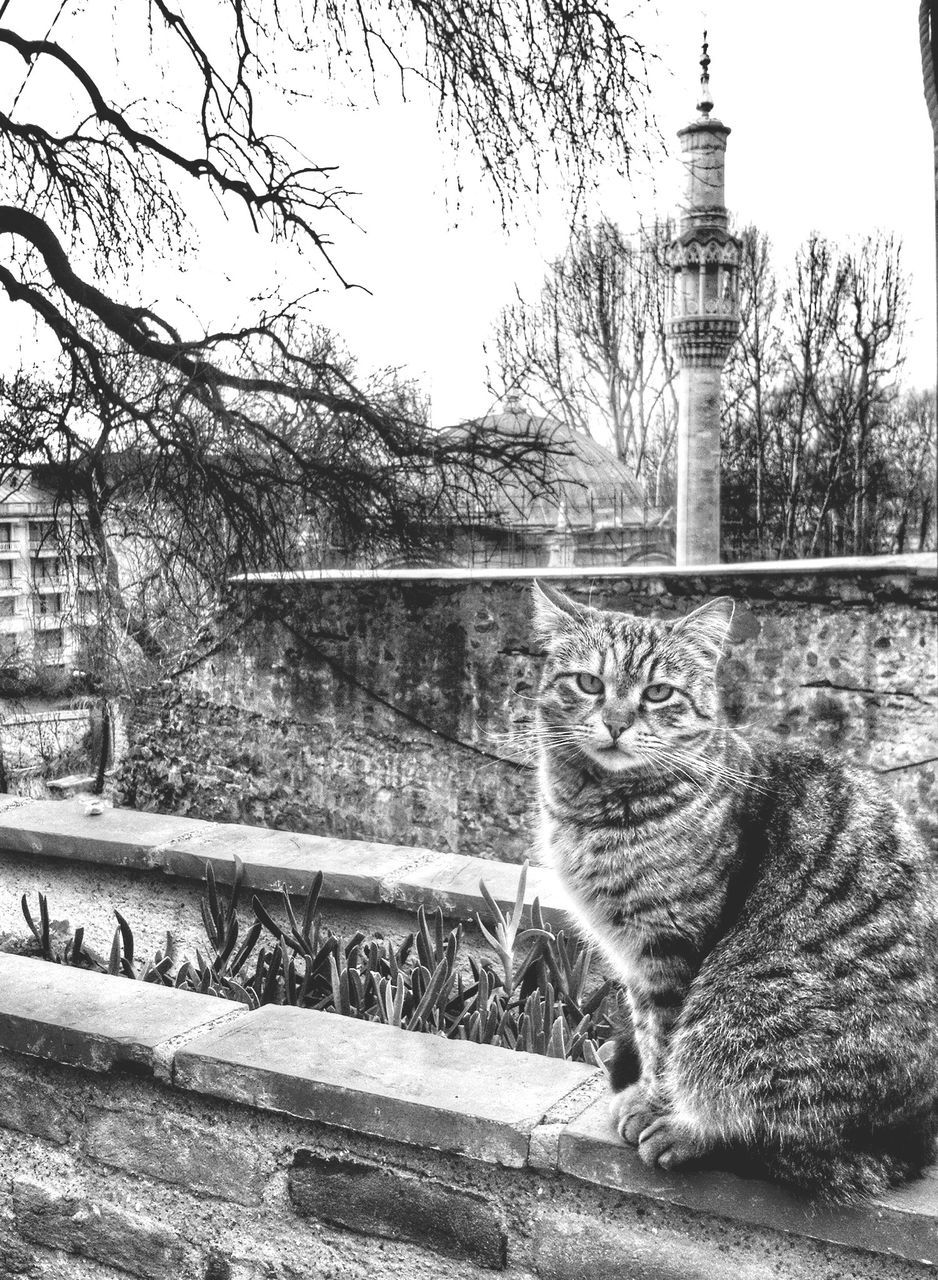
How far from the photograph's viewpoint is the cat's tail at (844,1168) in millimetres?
1240

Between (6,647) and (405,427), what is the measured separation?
1.21 metres

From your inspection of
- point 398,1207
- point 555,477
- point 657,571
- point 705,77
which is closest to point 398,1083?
point 398,1207

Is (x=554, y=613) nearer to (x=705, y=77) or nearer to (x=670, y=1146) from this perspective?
(x=670, y=1146)

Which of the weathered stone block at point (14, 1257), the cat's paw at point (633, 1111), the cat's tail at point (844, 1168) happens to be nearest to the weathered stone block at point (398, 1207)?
the cat's paw at point (633, 1111)

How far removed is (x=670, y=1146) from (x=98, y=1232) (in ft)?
3.32

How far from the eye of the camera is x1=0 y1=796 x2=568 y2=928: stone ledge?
223 cm

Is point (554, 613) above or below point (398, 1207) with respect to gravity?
above

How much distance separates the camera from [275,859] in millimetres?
2402

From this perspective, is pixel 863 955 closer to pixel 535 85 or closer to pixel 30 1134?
pixel 30 1134

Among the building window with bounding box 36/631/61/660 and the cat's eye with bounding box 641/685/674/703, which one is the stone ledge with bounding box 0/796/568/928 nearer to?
the building window with bounding box 36/631/61/660

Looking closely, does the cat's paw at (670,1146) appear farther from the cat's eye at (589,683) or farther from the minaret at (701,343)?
the minaret at (701,343)

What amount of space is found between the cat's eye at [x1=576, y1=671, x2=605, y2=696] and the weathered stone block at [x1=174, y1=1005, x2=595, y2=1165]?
0.57 m

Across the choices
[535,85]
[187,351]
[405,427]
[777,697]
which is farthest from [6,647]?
[777,697]

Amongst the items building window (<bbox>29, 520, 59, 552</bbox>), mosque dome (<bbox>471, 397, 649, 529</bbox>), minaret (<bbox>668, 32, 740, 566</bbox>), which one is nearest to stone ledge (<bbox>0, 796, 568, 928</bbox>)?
building window (<bbox>29, 520, 59, 552</bbox>)
